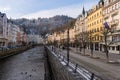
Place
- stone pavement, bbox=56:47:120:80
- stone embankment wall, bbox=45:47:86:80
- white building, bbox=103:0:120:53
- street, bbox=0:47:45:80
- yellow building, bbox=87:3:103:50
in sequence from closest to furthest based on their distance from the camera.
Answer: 1. stone embankment wall, bbox=45:47:86:80
2. stone pavement, bbox=56:47:120:80
3. street, bbox=0:47:45:80
4. white building, bbox=103:0:120:53
5. yellow building, bbox=87:3:103:50

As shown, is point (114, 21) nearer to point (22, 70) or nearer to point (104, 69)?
point (22, 70)

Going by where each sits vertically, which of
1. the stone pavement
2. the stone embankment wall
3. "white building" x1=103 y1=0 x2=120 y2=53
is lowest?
the stone pavement

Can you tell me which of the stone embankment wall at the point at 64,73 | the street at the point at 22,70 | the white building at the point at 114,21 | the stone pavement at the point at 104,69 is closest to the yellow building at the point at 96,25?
the white building at the point at 114,21

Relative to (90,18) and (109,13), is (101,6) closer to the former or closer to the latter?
(109,13)

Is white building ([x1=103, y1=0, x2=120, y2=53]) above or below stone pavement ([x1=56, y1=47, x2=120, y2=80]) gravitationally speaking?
above

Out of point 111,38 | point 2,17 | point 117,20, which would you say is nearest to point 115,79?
point 117,20

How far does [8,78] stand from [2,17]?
4076 inches

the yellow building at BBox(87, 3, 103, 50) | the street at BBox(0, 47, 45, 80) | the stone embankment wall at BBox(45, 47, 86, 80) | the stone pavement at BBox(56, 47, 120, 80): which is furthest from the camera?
the yellow building at BBox(87, 3, 103, 50)

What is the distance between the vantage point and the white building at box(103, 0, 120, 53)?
236 feet

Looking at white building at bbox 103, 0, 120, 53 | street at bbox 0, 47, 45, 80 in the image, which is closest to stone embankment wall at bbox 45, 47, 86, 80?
street at bbox 0, 47, 45, 80

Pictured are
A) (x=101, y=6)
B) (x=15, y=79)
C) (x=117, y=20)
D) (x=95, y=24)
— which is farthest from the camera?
(x=95, y=24)

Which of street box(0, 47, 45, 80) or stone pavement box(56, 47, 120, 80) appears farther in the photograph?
street box(0, 47, 45, 80)

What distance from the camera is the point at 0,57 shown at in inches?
2842

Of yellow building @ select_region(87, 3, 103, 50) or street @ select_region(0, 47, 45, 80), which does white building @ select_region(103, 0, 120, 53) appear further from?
street @ select_region(0, 47, 45, 80)
